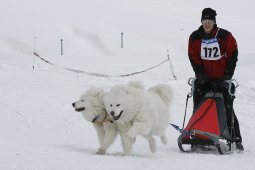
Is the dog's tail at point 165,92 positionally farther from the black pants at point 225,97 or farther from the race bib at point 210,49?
the race bib at point 210,49

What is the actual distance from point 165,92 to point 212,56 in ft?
2.26

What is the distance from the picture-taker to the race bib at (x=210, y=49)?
5.86 metres

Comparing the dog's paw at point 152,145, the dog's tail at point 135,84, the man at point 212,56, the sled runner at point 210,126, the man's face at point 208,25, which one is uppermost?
the man's face at point 208,25

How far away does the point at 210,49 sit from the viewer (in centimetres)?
591

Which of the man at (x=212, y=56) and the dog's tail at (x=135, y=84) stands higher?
the man at (x=212, y=56)

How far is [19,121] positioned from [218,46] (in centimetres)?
339

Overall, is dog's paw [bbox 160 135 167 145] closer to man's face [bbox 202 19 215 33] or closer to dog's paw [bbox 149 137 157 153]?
dog's paw [bbox 149 137 157 153]

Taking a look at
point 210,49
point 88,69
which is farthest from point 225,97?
point 88,69

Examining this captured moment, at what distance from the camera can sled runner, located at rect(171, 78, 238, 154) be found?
5.57 metres

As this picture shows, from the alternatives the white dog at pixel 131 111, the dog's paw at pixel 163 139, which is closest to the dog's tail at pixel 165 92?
the white dog at pixel 131 111

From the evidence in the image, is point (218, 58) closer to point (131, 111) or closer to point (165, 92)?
point (165, 92)

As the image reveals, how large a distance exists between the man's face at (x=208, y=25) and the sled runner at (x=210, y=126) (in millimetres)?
597

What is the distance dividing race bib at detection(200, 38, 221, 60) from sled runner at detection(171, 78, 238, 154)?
33cm

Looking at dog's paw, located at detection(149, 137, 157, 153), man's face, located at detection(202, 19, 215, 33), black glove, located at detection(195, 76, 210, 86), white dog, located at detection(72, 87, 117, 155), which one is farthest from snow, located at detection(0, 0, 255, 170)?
man's face, located at detection(202, 19, 215, 33)
